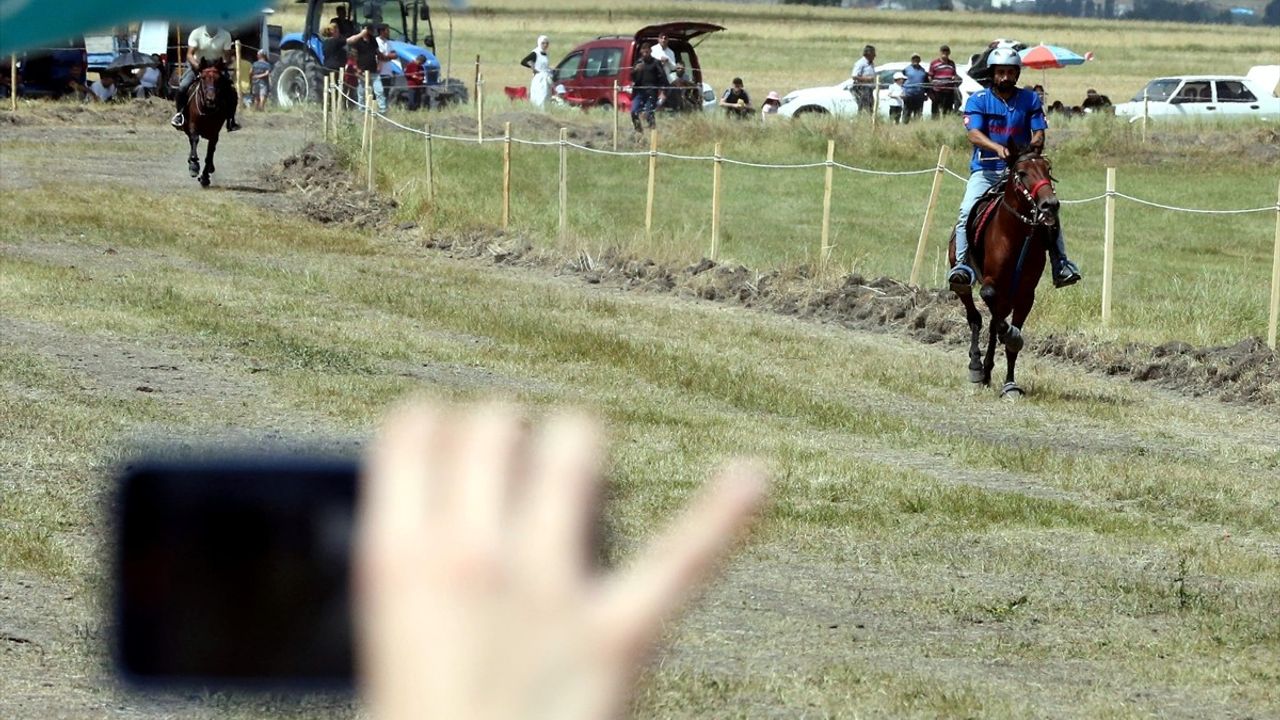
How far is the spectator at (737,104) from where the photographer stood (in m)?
40.7

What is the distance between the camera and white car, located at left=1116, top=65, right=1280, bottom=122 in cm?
4422

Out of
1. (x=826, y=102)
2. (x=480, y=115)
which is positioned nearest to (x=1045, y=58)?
(x=826, y=102)

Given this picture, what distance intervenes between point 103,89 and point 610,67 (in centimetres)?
1064

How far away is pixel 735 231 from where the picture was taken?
2664cm

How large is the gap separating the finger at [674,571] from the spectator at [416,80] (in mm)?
38698

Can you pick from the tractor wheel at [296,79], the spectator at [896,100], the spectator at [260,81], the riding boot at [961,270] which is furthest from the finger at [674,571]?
the spectator at [260,81]

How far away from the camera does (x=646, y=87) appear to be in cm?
3788

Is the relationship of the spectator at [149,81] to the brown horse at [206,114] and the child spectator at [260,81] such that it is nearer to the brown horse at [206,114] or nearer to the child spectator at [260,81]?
the child spectator at [260,81]

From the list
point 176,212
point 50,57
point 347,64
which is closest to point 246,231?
point 176,212

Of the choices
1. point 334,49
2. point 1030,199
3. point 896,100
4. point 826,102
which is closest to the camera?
point 1030,199

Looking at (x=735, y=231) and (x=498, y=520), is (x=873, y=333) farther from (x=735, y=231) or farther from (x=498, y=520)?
(x=498, y=520)

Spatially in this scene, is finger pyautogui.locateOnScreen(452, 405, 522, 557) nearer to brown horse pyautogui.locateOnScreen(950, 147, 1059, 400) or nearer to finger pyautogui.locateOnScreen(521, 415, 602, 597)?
finger pyautogui.locateOnScreen(521, 415, 602, 597)

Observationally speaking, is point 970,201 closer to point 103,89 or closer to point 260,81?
point 260,81

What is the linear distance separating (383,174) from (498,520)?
83.8 ft
